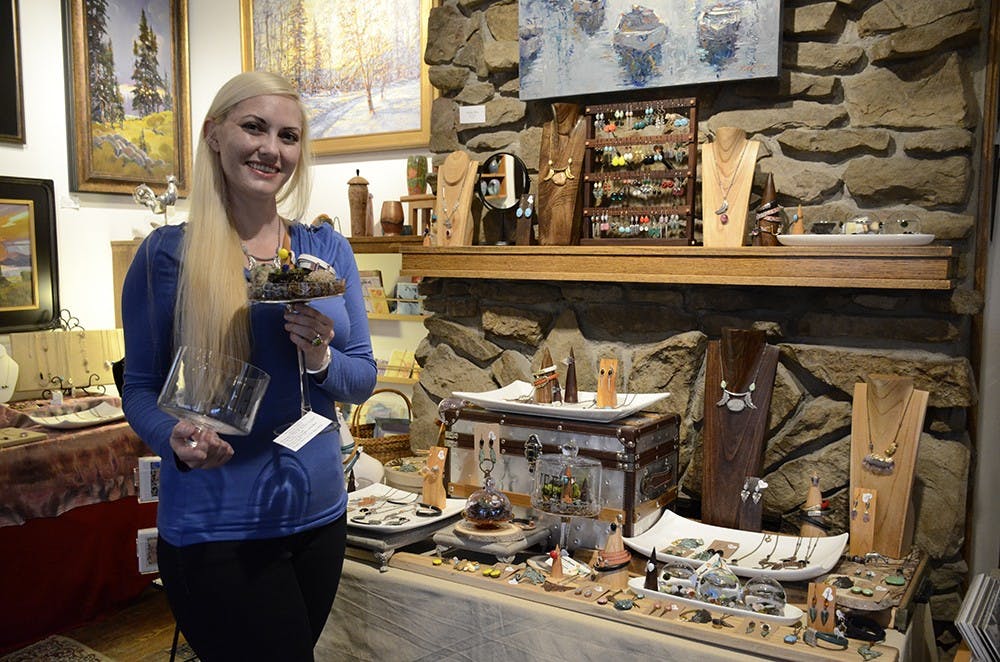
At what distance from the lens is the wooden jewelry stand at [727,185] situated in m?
Result: 2.29

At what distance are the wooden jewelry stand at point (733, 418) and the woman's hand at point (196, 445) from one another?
1.31 meters

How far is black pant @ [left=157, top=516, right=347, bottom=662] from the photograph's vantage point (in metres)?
1.42

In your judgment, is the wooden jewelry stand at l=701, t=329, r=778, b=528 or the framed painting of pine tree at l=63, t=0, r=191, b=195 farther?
the framed painting of pine tree at l=63, t=0, r=191, b=195

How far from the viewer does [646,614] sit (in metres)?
1.74

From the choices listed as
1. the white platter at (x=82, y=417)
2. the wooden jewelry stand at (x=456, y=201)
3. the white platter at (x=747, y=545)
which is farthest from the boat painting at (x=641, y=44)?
the white platter at (x=82, y=417)

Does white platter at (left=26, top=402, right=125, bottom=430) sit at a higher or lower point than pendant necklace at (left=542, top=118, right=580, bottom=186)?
lower

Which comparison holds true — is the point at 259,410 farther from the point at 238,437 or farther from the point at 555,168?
the point at 555,168

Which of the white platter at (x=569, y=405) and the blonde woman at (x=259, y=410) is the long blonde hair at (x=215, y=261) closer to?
the blonde woman at (x=259, y=410)

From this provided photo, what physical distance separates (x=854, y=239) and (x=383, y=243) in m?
2.10

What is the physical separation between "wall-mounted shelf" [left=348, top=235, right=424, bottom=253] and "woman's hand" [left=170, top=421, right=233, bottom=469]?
7.27 feet

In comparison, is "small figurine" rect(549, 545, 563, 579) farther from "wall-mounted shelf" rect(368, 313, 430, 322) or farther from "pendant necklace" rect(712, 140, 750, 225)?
"wall-mounted shelf" rect(368, 313, 430, 322)

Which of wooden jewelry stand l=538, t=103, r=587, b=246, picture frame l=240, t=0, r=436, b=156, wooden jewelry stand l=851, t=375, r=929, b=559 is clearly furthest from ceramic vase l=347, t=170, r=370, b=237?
wooden jewelry stand l=851, t=375, r=929, b=559

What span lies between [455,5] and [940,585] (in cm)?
231

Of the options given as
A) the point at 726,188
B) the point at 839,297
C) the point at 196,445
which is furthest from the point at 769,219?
the point at 196,445
